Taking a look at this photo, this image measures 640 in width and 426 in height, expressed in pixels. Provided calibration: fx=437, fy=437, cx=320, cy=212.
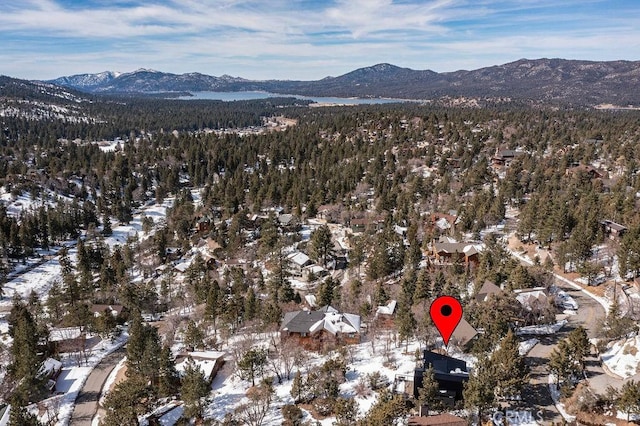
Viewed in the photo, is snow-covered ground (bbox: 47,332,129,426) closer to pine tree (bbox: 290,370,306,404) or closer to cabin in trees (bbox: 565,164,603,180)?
pine tree (bbox: 290,370,306,404)

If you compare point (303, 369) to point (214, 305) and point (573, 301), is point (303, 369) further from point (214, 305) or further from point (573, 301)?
point (573, 301)

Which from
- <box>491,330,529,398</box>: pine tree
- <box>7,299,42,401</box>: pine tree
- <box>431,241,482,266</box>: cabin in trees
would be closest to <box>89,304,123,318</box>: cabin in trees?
<box>7,299,42,401</box>: pine tree

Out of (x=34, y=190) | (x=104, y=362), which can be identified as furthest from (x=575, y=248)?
(x=34, y=190)

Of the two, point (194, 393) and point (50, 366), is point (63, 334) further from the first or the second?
point (194, 393)

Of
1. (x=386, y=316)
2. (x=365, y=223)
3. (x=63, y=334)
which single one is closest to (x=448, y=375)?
(x=386, y=316)

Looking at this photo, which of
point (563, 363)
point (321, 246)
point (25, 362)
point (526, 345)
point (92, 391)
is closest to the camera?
point (563, 363)

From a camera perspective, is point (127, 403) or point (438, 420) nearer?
point (438, 420)

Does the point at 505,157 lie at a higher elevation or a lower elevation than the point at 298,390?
higher

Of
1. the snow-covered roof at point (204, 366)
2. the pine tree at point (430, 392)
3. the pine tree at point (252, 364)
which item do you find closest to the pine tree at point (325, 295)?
the pine tree at point (252, 364)
